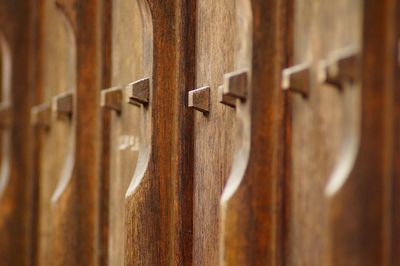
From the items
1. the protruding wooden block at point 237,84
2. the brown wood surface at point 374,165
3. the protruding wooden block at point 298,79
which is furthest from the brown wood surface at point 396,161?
the protruding wooden block at point 237,84

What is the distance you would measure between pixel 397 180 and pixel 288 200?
19 cm

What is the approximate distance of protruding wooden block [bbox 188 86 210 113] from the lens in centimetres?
107

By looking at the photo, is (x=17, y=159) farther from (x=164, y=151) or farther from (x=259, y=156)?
(x=259, y=156)

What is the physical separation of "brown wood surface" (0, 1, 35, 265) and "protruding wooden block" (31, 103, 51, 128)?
128 mm

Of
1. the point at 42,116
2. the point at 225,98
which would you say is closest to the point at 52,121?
the point at 42,116

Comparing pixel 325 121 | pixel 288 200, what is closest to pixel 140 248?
pixel 288 200

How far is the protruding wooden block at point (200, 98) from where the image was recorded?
42.1 inches

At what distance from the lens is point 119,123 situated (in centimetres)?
136

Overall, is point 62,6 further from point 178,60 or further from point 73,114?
point 178,60

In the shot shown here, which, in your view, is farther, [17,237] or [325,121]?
[17,237]

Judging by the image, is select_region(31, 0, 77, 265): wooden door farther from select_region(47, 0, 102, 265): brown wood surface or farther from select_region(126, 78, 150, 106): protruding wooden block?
select_region(126, 78, 150, 106): protruding wooden block

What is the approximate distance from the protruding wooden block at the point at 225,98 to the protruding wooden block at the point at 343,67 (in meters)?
0.21

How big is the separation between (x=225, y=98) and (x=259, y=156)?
0.09m

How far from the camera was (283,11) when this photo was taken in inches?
33.6
